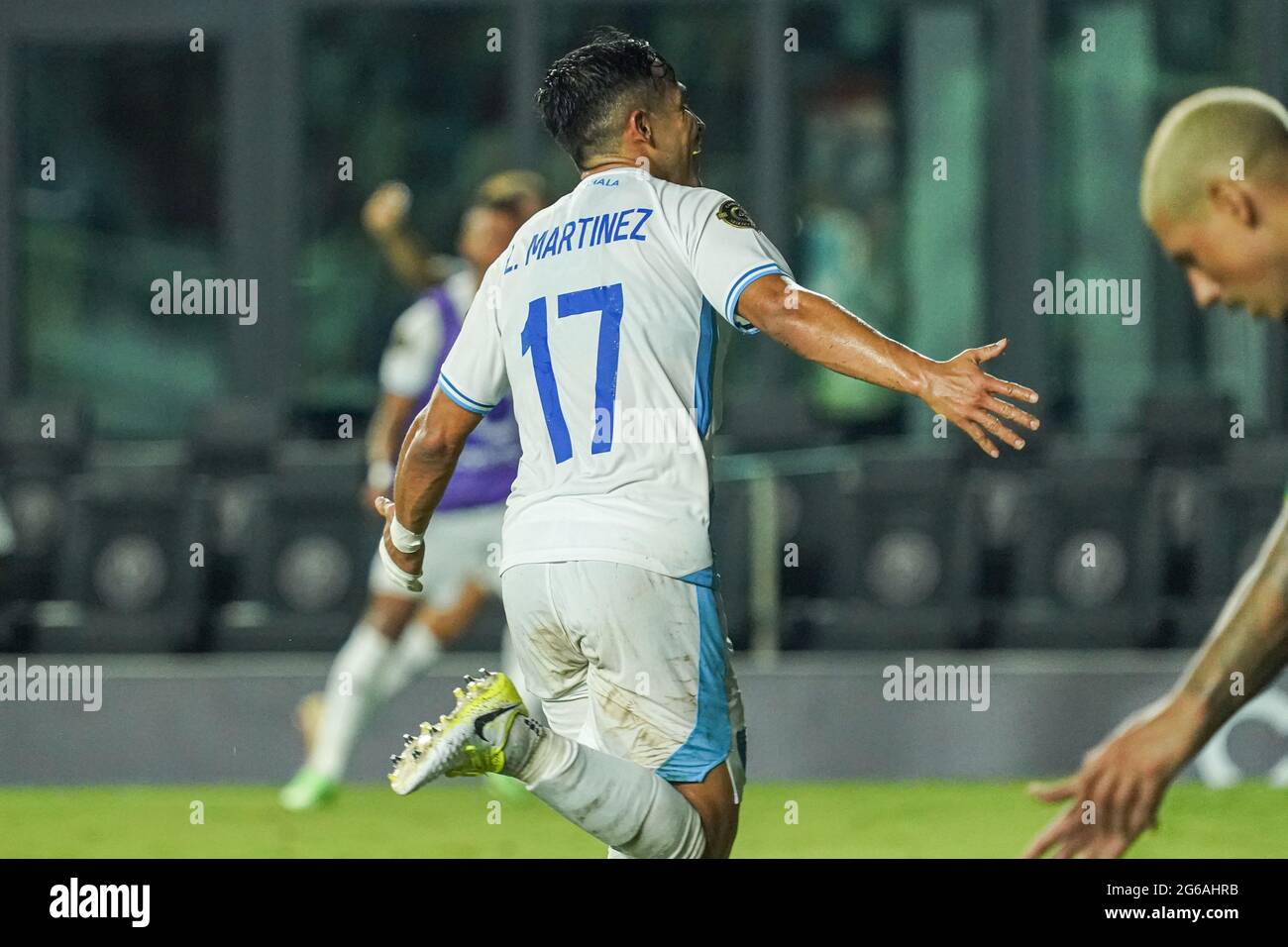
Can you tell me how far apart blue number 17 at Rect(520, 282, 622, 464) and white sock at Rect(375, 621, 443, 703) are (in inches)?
152

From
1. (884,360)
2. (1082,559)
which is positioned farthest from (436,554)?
(884,360)

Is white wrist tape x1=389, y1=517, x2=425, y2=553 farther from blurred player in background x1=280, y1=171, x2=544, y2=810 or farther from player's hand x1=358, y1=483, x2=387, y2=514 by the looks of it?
player's hand x1=358, y1=483, x2=387, y2=514

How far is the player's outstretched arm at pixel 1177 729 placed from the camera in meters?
5.10

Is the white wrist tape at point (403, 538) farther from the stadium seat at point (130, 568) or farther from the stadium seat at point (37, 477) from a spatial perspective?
the stadium seat at point (37, 477)

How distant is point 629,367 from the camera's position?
480cm

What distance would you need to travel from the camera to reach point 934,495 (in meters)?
10.8

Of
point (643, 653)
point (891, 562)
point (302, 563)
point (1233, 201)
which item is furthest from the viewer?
point (302, 563)

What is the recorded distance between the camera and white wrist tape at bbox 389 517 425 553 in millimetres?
5273

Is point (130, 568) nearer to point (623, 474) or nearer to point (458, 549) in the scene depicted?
point (458, 549)

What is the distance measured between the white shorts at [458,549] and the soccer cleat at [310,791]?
0.73 m

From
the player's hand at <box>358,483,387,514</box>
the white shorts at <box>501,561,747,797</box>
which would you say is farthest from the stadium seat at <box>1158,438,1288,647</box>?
the white shorts at <box>501,561,747,797</box>

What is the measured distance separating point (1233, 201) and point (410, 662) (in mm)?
4130
